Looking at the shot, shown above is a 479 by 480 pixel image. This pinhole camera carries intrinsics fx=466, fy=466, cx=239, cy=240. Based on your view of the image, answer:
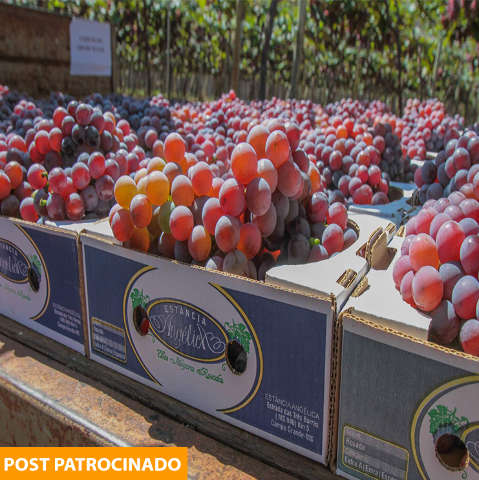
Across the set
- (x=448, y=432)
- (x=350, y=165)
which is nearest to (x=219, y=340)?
(x=448, y=432)

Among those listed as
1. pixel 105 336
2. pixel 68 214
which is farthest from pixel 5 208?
pixel 105 336

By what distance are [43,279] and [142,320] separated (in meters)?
0.34

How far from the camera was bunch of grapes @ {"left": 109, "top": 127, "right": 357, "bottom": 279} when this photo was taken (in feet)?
2.87

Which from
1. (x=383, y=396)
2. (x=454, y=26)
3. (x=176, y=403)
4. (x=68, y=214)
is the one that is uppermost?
(x=454, y=26)

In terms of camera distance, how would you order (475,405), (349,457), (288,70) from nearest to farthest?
(475,405) → (349,457) → (288,70)

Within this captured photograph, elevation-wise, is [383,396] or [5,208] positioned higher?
[5,208]

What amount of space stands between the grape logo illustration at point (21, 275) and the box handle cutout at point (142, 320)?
31 cm

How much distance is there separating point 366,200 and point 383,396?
1107mm

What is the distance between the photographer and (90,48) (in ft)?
16.3

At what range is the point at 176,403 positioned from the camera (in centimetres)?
98

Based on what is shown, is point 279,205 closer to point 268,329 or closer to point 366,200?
point 268,329

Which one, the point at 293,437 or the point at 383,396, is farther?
the point at 293,437

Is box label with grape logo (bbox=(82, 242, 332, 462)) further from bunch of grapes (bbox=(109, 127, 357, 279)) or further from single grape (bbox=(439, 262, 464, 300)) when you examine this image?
single grape (bbox=(439, 262, 464, 300))

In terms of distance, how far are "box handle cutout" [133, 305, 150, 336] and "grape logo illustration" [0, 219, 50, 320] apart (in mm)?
310
